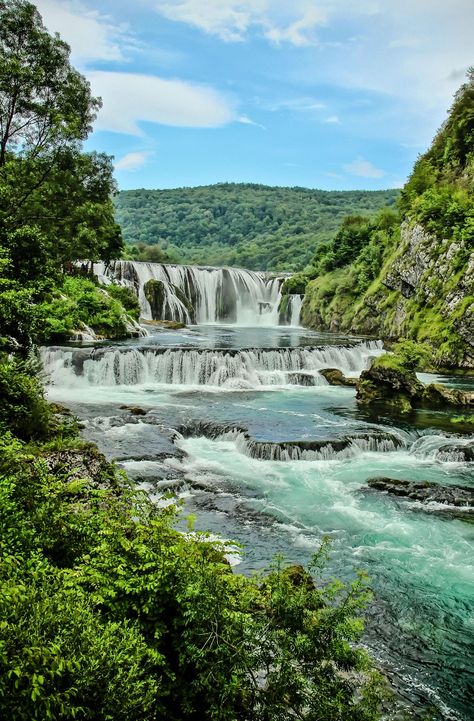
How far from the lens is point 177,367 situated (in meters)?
21.1

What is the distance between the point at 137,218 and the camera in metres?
129

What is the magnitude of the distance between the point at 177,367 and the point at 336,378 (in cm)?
706

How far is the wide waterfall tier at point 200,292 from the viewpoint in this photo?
39938mm

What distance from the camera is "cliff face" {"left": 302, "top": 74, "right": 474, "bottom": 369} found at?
24.6m

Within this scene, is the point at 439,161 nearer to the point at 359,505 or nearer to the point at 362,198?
the point at 359,505

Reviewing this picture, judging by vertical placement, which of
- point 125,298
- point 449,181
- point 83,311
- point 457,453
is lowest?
point 457,453

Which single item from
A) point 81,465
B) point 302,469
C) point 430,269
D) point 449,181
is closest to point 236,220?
point 449,181

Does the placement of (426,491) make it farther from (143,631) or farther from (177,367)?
(177,367)

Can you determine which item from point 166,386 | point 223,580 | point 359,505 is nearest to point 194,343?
point 166,386

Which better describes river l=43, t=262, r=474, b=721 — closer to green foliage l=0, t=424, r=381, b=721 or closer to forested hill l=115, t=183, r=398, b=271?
green foliage l=0, t=424, r=381, b=721

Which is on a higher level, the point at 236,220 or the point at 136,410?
the point at 236,220

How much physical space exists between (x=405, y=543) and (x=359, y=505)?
1.63m

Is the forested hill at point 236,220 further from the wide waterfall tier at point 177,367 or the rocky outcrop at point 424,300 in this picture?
the wide waterfall tier at point 177,367

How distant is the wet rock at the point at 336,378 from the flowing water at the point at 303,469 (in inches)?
13.3
